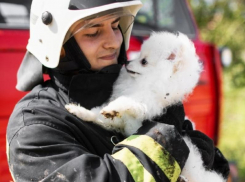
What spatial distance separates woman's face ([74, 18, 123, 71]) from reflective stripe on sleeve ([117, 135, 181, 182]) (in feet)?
1.41

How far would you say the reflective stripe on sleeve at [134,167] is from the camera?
1.53 meters

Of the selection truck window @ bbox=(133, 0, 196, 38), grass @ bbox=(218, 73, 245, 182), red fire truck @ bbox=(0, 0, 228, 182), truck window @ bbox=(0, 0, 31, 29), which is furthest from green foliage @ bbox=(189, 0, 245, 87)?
truck window @ bbox=(0, 0, 31, 29)

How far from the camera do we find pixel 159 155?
5.22ft

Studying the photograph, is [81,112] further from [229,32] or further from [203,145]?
[229,32]

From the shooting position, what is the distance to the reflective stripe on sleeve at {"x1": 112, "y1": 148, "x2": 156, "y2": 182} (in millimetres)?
1534

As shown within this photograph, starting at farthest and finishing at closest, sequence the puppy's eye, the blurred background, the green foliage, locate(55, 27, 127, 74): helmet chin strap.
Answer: the green foliage
the blurred background
the puppy's eye
locate(55, 27, 127, 74): helmet chin strap

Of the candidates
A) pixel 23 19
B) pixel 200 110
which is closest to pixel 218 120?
pixel 200 110

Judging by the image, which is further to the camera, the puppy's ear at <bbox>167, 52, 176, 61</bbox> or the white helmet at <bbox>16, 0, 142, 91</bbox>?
the puppy's ear at <bbox>167, 52, 176, 61</bbox>

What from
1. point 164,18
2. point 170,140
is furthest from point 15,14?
point 170,140

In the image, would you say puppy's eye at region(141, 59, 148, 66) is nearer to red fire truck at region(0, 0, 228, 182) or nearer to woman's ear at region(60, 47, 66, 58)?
woman's ear at region(60, 47, 66, 58)

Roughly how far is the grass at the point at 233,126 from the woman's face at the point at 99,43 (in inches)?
132

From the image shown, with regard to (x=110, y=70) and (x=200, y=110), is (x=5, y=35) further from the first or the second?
(x=200, y=110)

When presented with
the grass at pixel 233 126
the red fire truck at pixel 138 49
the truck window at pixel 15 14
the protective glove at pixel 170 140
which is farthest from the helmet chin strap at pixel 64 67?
the grass at pixel 233 126

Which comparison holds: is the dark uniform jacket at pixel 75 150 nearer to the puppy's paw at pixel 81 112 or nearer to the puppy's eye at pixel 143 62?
the puppy's paw at pixel 81 112
